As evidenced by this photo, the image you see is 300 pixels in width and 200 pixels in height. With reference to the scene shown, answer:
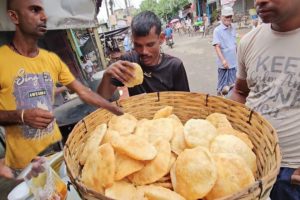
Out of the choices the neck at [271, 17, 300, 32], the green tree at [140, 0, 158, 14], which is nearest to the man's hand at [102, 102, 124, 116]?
the neck at [271, 17, 300, 32]

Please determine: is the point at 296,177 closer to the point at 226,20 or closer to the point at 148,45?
the point at 148,45

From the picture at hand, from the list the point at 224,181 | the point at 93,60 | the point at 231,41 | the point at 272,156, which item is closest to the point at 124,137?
the point at 224,181

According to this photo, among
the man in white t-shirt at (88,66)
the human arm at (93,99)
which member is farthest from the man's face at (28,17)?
the man in white t-shirt at (88,66)

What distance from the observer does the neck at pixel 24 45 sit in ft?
6.95

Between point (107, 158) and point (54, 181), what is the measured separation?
11.3 inches

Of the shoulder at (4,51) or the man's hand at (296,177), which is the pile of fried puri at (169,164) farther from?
the shoulder at (4,51)

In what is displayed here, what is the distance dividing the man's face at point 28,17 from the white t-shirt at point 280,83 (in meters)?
1.76

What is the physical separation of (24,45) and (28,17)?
0.24m

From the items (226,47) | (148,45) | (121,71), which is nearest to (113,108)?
(121,71)

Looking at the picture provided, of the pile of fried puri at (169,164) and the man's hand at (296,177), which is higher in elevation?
the pile of fried puri at (169,164)

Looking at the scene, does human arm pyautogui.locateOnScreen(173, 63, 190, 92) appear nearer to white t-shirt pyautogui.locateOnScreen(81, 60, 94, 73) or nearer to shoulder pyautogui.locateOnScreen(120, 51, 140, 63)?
shoulder pyautogui.locateOnScreen(120, 51, 140, 63)

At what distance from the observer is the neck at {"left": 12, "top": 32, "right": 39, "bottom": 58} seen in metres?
2.12

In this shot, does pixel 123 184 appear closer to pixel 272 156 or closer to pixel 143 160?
pixel 143 160

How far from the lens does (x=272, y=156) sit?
45.3 inches
